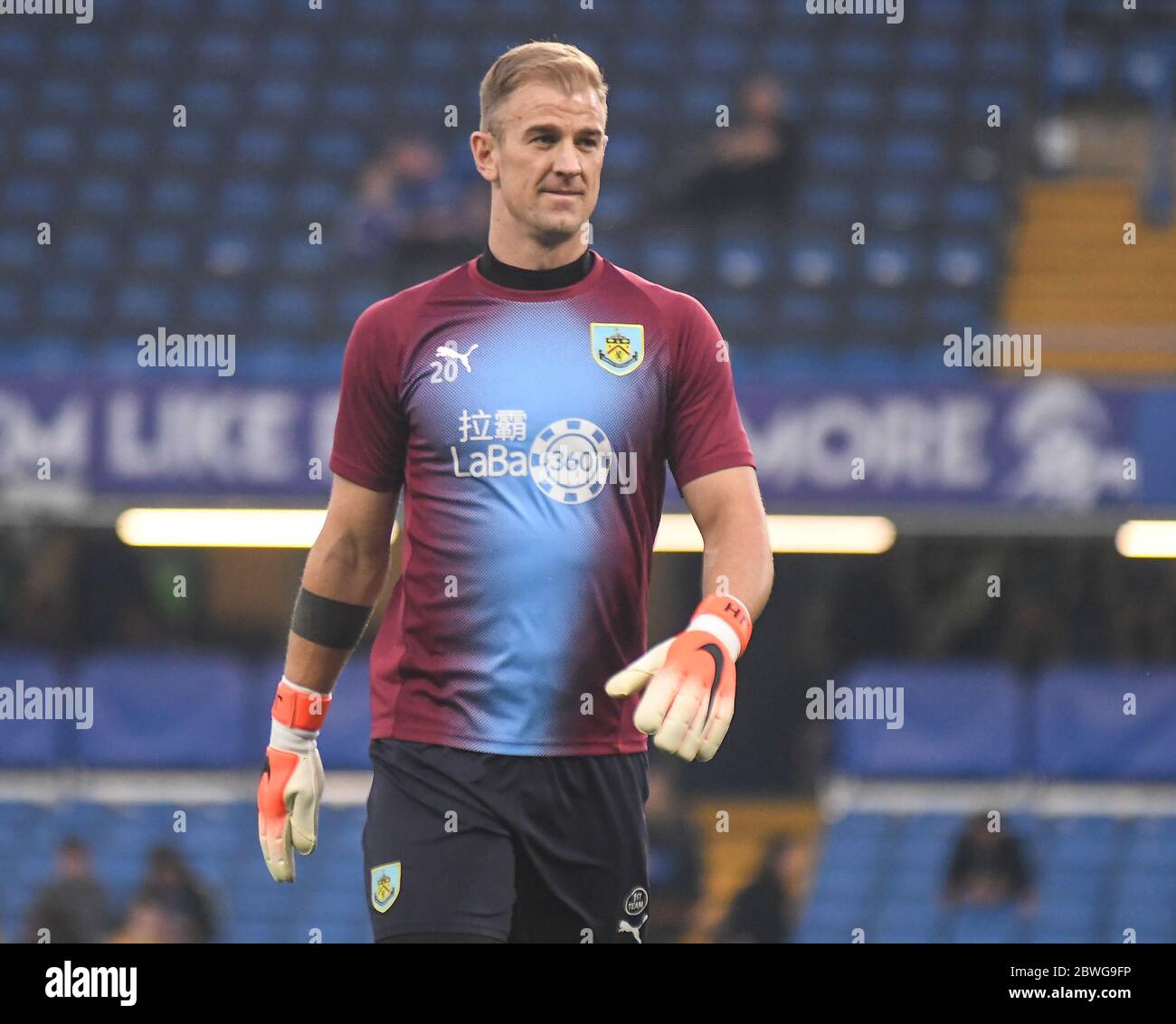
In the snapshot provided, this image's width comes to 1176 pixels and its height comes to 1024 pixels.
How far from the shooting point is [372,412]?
3.97 m

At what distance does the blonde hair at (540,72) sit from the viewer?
3.89 meters

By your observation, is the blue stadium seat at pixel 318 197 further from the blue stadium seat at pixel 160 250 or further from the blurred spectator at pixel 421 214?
the blurred spectator at pixel 421 214

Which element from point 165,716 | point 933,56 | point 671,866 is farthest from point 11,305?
point 933,56

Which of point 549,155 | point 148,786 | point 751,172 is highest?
point 751,172

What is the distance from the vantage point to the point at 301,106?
54.7 ft

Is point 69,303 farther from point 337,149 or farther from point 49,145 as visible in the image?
point 337,149

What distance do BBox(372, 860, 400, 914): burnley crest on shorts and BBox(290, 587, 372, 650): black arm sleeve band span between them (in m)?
0.49

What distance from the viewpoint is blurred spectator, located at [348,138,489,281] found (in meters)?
13.5

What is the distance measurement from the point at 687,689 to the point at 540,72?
46.4 inches

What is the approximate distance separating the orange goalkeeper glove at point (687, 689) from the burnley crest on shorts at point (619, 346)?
0.53 m

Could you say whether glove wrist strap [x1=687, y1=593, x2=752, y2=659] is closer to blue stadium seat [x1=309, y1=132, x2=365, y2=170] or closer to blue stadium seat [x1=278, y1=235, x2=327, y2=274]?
blue stadium seat [x1=278, y1=235, x2=327, y2=274]

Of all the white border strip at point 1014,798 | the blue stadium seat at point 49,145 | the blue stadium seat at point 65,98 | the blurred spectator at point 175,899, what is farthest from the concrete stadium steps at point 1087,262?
the blue stadium seat at point 65,98
